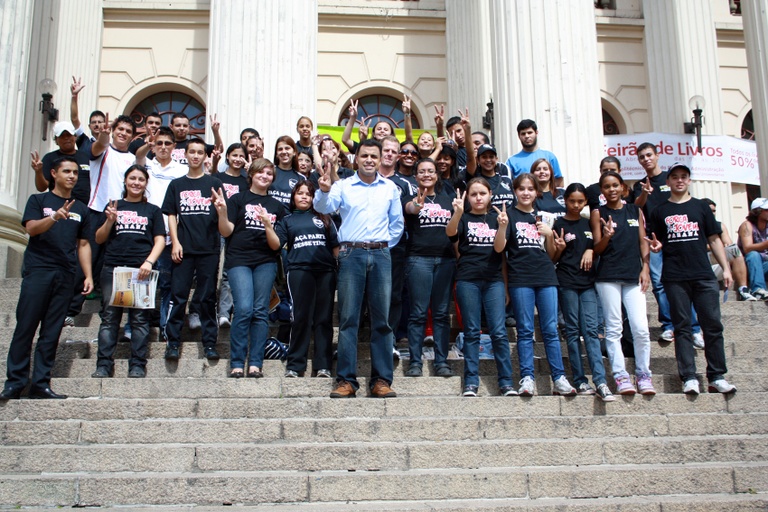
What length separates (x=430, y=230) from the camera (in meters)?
7.11

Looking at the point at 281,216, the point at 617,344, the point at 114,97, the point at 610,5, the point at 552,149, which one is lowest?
the point at 617,344

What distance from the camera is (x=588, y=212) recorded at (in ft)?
24.6

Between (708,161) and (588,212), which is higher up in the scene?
(708,161)

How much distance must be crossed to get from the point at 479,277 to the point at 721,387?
2.22 m

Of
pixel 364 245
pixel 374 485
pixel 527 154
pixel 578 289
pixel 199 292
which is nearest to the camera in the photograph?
pixel 374 485

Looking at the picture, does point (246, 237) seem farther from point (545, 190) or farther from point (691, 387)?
point (691, 387)

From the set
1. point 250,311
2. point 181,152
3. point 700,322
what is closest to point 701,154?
point 700,322

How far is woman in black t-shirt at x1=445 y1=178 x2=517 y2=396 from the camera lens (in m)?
6.38

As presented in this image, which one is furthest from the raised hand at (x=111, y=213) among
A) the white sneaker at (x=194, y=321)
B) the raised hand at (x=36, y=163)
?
the raised hand at (x=36, y=163)

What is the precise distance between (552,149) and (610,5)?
831cm

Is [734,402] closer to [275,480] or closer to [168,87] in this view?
[275,480]

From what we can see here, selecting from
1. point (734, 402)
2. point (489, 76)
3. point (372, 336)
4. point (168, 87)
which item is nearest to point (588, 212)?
point (734, 402)

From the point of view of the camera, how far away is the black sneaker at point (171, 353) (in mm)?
6730

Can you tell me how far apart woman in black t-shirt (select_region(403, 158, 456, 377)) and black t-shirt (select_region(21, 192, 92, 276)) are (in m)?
2.99
